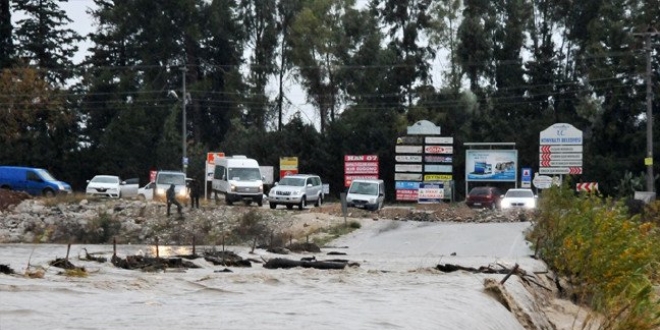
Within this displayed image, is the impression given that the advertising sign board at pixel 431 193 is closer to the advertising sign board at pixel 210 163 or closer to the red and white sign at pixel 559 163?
the red and white sign at pixel 559 163

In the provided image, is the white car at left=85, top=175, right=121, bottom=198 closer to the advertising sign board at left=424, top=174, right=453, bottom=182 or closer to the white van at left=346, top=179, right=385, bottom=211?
the white van at left=346, top=179, right=385, bottom=211

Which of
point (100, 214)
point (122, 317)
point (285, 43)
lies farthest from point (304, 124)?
point (122, 317)

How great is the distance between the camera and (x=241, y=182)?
51.5 metres

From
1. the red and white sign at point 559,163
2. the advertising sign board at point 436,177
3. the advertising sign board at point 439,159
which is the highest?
the advertising sign board at point 439,159

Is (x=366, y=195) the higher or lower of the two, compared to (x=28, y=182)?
lower

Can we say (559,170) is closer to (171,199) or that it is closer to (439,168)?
(439,168)

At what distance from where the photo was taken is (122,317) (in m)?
10.5

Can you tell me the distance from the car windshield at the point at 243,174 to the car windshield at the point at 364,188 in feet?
14.8

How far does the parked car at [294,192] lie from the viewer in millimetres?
49875

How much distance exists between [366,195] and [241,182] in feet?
19.3

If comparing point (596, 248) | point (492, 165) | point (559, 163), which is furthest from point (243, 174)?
point (596, 248)

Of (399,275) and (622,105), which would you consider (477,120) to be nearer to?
(622,105)

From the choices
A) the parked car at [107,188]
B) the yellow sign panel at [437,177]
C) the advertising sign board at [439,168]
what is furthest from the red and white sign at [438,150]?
the parked car at [107,188]

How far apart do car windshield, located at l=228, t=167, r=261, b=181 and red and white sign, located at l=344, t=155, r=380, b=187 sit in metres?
11.6
